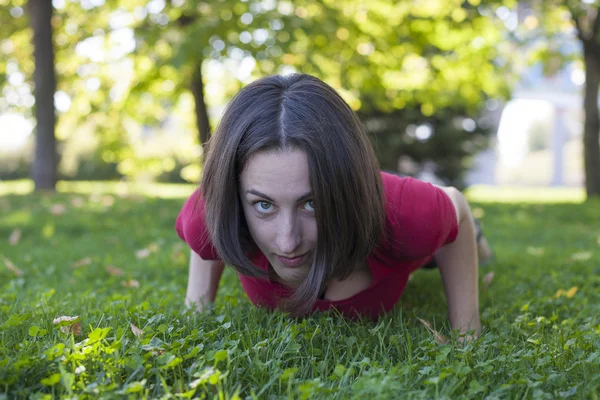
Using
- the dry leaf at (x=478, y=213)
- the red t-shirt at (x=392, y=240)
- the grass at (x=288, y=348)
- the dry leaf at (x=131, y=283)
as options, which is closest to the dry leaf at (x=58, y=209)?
the grass at (x=288, y=348)

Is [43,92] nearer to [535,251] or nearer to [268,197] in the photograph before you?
[535,251]

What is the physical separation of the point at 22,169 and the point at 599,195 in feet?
80.0

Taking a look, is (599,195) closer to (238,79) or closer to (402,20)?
(402,20)

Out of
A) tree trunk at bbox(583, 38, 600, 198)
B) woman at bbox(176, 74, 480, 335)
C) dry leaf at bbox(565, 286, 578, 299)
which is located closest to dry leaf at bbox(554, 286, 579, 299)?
dry leaf at bbox(565, 286, 578, 299)

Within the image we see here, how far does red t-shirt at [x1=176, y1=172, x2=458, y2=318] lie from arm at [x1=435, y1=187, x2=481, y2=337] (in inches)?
4.7

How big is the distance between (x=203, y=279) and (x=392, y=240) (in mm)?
1048

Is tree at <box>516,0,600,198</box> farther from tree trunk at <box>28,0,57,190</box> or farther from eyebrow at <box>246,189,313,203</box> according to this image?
eyebrow at <box>246,189,313,203</box>

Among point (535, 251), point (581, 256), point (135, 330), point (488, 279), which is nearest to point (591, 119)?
point (535, 251)

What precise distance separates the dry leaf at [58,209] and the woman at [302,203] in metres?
5.81

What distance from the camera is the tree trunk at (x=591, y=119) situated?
1305cm

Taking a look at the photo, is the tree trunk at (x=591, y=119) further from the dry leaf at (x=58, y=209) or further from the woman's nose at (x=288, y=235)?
the woman's nose at (x=288, y=235)

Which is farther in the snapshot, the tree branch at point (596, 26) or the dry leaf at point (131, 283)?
the tree branch at point (596, 26)

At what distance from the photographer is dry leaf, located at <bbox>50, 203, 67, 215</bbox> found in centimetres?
803

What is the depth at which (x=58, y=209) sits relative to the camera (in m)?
8.20
